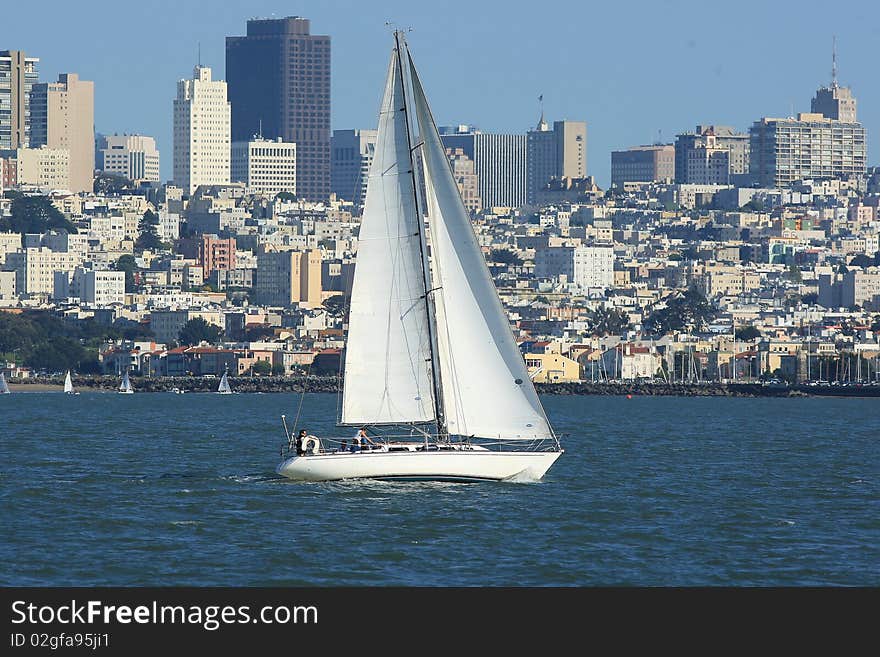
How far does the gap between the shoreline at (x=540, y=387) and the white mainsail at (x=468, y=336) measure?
80.0m

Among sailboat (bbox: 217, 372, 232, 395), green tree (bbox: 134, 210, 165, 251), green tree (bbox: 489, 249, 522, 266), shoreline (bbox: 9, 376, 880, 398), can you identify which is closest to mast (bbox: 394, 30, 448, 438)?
shoreline (bbox: 9, 376, 880, 398)

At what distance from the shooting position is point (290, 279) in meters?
165

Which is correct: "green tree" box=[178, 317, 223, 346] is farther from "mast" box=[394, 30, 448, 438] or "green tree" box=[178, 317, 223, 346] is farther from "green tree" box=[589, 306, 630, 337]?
"mast" box=[394, 30, 448, 438]

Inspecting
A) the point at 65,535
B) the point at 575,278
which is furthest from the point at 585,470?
the point at 575,278

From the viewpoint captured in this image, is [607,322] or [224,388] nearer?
[224,388]

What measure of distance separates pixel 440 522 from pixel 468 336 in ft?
12.1

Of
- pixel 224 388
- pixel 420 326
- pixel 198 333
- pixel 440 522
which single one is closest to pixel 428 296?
pixel 420 326

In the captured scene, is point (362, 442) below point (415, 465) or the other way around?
the other way around

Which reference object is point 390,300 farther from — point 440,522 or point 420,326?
point 440,522

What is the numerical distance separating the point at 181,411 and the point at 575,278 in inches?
4312

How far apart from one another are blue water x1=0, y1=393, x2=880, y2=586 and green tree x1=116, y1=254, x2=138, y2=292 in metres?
129

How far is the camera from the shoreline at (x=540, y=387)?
110438 mm
